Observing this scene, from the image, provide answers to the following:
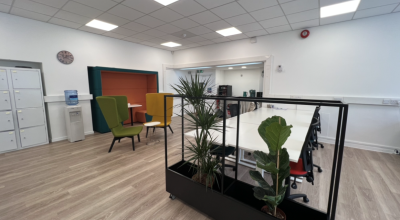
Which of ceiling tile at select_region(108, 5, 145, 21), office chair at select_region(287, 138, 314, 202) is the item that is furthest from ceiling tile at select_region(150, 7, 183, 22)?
office chair at select_region(287, 138, 314, 202)

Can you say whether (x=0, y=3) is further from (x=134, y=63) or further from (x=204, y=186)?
(x=204, y=186)

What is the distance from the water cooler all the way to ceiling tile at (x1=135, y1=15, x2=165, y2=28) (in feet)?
9.23

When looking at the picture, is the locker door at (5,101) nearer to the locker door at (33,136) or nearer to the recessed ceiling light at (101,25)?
the locker door at (33,136)

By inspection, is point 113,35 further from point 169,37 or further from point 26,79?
point 26,79

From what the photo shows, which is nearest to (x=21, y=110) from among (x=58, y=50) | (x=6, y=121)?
(x=6, y=121)

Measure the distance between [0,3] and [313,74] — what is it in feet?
23.1

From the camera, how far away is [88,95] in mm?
4918

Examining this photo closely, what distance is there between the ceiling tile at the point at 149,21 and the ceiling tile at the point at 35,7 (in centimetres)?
167

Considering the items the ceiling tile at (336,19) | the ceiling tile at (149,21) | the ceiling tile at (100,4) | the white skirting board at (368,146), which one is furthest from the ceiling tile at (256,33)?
the ceiling tile at (100,4)

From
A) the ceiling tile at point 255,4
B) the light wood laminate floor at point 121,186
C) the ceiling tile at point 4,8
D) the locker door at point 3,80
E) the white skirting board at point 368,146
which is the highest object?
the ceiling tile at point 255,4

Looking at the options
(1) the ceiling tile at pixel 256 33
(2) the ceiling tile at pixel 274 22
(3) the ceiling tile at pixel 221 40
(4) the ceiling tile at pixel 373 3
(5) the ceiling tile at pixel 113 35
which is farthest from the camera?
(3) the ceiling tile at pixel 221 40

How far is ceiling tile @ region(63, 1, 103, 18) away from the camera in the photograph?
3.28m

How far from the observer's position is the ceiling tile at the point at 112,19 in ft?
12.4

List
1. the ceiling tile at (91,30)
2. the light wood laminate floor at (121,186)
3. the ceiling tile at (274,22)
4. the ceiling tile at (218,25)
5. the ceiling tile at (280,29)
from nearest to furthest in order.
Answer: the light wood laminate floor at (121,186) → the ceiling tile at (274,22) → the ceiling tile at (218,25) → the ceiling tile at (280,29) → the ceiling tile at (91,30)
